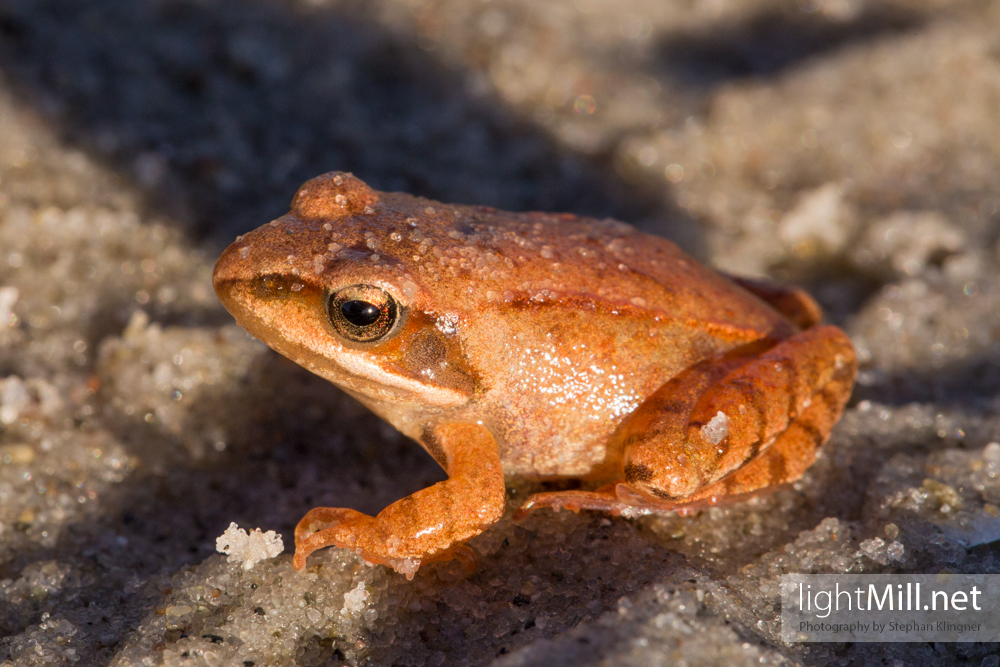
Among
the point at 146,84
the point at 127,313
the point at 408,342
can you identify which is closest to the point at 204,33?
the point at 146,84

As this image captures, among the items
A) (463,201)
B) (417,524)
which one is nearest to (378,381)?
(417,524)

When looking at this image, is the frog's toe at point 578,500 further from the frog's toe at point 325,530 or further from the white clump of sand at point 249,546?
the white clump of sand at point 249,546

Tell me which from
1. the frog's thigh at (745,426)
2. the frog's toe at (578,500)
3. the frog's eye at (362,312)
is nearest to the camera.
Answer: the frog's eye at (362,312)

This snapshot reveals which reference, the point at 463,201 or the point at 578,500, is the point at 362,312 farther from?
the point at 463,201
